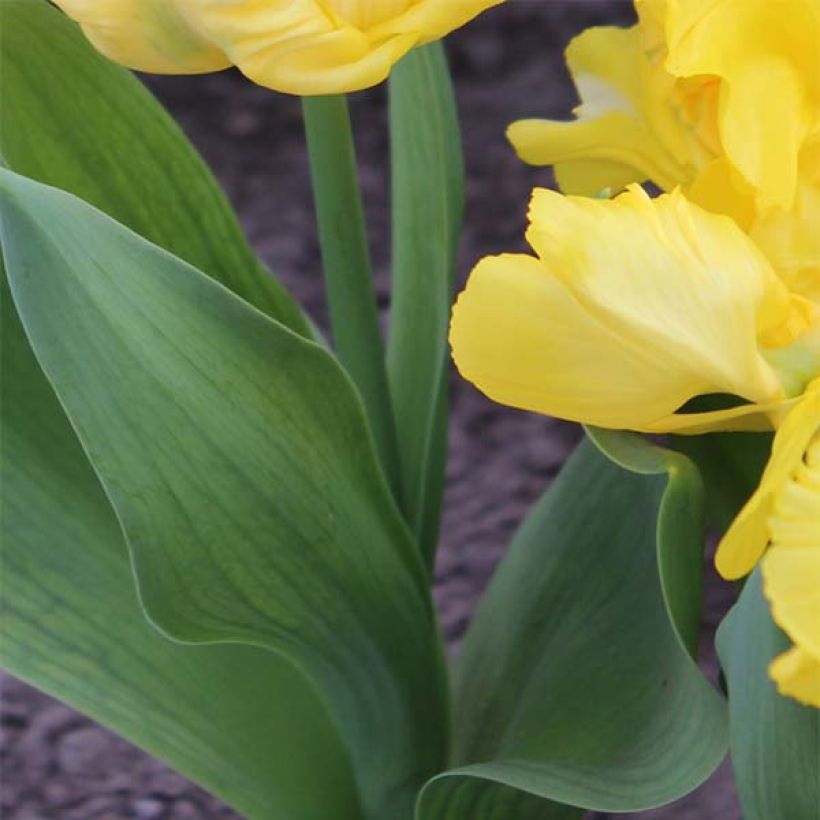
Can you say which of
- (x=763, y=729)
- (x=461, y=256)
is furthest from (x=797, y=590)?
(x=461, y=256)

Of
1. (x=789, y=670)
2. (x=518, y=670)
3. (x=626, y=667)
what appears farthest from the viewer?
(x=518, y=670)

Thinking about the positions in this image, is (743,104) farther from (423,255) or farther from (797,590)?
(423,255)

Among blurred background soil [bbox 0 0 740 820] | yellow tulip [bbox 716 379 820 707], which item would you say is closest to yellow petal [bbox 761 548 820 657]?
yellow tulip [bbox 716 379 820 707]

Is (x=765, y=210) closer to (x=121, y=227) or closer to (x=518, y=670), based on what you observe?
(x=121, y=227)

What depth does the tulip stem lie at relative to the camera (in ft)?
2.10

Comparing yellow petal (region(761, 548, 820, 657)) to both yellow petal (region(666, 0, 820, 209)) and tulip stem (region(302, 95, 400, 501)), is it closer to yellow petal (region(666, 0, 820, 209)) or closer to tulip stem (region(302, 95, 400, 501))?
yellow petal (region(666, 0, 820, 209))

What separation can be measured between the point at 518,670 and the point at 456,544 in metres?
0.49

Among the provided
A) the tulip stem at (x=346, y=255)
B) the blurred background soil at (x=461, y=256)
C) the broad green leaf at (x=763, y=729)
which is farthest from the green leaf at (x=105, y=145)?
the blurred background soil at (x=461, y=256)

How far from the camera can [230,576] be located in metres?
0.62

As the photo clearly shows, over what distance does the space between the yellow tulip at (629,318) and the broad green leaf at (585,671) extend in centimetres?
8

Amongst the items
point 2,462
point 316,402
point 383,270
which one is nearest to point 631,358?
point 316,402

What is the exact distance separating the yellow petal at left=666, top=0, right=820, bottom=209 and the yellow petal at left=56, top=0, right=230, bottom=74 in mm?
149

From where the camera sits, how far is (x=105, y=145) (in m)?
0.68

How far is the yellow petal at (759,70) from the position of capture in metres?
0.50
